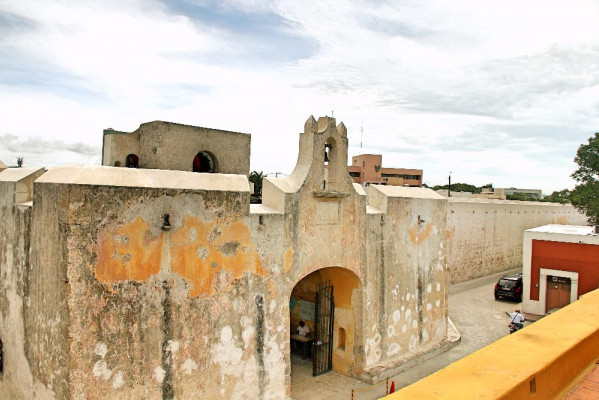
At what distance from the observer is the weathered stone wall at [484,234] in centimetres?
2175

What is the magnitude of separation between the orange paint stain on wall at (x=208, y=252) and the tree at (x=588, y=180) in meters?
22.7

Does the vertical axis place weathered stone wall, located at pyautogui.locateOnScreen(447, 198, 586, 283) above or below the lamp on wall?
below

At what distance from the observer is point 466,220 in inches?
885

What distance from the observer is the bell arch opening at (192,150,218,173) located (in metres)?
13.1

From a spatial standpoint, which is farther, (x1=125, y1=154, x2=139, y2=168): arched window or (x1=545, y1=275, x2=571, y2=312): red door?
(x1=545, y1=275, x2=571, y2=312): red door

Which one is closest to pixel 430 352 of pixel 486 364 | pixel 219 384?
pixel 219 384

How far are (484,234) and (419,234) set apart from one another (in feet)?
42.7

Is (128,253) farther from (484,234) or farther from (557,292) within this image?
(484,234)

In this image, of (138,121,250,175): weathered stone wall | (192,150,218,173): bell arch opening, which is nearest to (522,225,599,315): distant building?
(138,121,250,175): weathered stone wall

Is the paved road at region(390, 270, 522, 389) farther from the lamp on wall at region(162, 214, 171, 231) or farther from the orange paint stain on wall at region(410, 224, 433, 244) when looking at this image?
the lamp on wall at region(162, 214, 171, 231)

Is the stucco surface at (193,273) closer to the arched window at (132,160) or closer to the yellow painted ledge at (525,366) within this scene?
the arched window at (132,160)

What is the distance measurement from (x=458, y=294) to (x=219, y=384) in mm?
15849

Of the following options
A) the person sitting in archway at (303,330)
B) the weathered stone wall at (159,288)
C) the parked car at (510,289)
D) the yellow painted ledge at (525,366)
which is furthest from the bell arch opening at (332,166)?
the parked car at (510,289)

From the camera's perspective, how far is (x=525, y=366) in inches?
111
